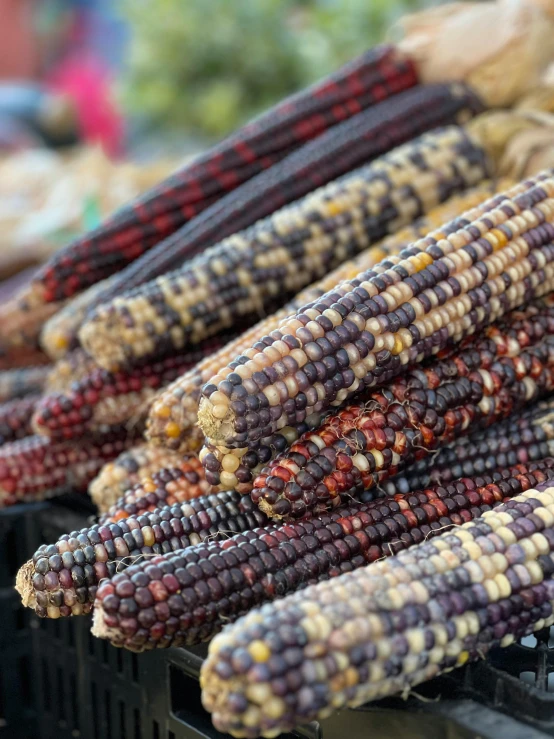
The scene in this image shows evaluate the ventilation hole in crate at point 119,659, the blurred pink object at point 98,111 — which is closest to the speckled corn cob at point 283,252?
the ventilation hole in crate at point 119,659

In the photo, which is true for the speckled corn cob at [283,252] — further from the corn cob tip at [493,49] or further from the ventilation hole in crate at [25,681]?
the ventilation hole in crate at [25,681]

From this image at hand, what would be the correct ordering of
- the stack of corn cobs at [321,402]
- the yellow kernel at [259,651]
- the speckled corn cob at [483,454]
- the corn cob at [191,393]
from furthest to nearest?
the corn cob at [191,393]
the speckled corn cob at [483,454]
the stack of corn cobs at [321,402]
the yellow kernel at [259,651]

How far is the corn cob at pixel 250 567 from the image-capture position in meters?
0.95

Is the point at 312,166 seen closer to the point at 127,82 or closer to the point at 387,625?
the point at 387,625

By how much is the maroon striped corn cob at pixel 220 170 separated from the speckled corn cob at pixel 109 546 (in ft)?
3.11

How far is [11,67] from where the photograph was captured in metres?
8.35

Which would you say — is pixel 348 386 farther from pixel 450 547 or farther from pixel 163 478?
pixel 163 478

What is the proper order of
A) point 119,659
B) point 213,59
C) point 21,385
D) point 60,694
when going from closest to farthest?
1. point 119,659
2. point 60,694
3. point 21,385
4. point 213,59

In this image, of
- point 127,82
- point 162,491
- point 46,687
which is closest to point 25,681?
point 46,687

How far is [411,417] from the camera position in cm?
115

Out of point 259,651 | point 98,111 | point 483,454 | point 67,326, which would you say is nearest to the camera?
point 259,651

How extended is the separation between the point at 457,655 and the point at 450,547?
4.7 inches

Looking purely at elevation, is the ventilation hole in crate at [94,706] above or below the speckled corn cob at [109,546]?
below

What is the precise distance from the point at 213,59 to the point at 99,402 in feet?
15.9
